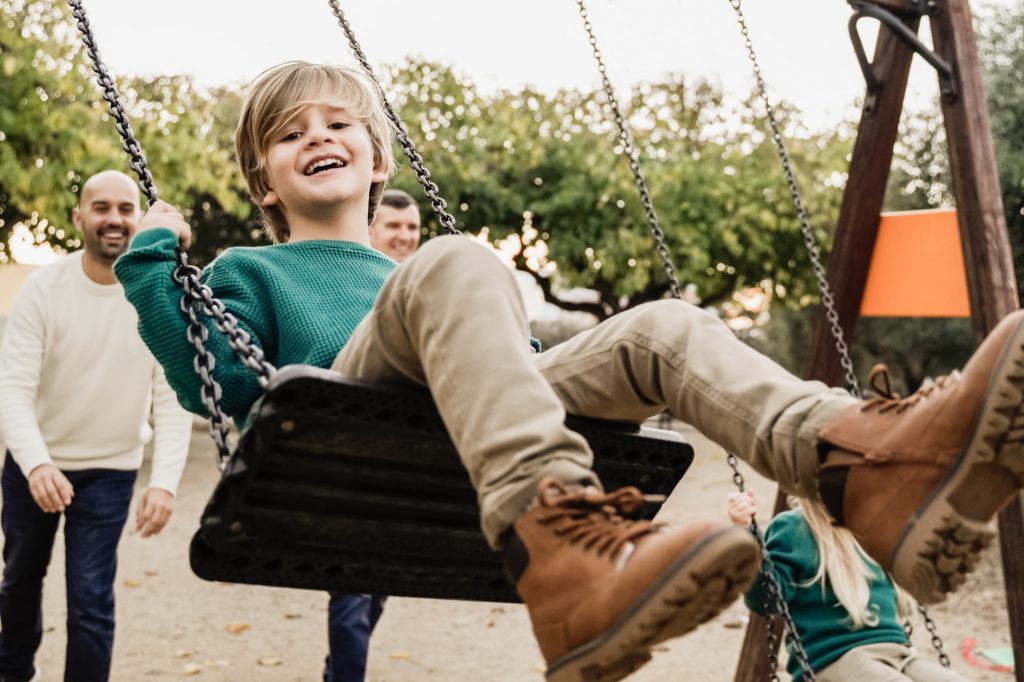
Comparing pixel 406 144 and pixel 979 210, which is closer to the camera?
pixel 406 144

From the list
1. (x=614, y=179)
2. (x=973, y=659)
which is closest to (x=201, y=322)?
(x=973, y=659)

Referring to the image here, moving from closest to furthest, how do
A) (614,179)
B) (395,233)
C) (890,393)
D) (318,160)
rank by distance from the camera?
(890,393), (318,160), (395,233), (614,179)

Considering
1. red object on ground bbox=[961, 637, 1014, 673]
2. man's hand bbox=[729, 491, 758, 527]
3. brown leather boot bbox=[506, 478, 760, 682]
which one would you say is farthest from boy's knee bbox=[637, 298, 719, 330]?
red object on ground bbox=[961, 637, 1014, 673]

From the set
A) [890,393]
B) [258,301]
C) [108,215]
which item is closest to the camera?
[890,393]

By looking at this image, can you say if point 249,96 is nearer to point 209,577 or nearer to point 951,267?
point 209,577

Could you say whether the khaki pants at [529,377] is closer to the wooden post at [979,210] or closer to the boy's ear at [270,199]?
the boy's ear at [270,199]

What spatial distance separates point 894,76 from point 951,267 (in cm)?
66

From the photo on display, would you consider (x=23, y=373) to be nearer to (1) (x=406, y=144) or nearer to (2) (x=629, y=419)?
(1) (x=406, y=144)

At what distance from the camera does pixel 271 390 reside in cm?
160

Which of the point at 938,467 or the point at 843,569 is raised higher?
the point at 938,467

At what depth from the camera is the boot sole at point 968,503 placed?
1.43 meters

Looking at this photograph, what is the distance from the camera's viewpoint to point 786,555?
2715mm

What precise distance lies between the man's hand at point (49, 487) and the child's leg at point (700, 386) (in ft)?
6.23

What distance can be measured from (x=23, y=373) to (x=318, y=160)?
1.64 m
